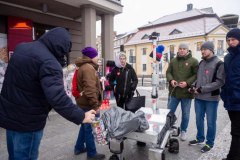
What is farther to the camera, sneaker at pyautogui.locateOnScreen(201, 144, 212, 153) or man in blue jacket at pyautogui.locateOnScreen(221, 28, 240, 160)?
sneaker at pyautogui.locateOnScreen(201, 144, 212, 153)

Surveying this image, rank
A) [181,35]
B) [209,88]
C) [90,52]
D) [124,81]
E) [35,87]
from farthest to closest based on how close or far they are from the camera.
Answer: [181,35]
[124,81]
[209,88]
[90,52]
[35,87]

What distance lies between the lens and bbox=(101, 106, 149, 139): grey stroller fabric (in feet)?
9.12

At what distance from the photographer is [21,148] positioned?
6.85 feet

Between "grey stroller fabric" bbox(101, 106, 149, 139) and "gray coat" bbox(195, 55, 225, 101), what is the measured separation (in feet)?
5.09

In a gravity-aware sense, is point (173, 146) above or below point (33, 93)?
below

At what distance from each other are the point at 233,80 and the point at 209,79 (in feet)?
2.45

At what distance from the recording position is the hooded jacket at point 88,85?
3.28 meters

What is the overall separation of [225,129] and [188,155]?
2059 mm

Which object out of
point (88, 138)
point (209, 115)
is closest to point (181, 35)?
point (209, 115)

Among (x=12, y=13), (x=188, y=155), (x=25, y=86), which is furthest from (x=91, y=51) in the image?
(x=12, y=13)

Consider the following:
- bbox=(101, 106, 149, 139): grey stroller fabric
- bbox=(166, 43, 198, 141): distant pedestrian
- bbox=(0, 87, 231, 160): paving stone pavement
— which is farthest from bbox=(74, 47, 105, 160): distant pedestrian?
bbox=(166, 43, 198, 141): distant pedestrian

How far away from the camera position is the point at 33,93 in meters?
2.01

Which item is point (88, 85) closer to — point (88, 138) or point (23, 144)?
point (88, 138)

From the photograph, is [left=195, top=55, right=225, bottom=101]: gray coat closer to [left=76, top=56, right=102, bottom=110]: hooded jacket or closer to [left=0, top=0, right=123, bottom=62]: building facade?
[left=76, top=56, right=102, bottom=110]: hooded jacket
